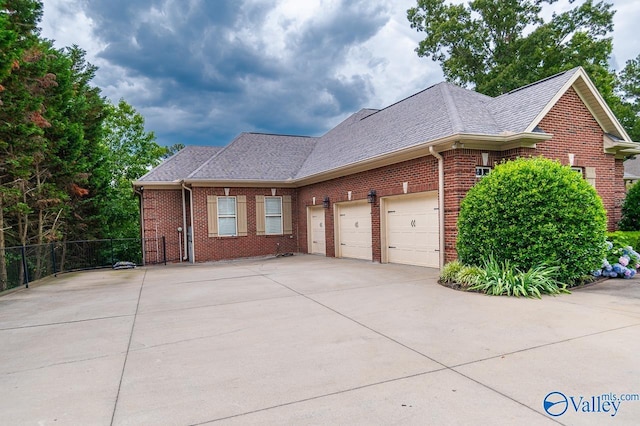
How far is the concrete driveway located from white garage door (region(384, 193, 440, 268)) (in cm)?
308

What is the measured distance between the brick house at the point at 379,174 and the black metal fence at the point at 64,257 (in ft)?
1.89

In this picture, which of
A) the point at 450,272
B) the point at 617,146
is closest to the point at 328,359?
the point at 450,272

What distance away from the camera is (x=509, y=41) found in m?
23.9

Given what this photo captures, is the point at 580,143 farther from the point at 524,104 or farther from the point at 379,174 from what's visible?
the point at 379,174

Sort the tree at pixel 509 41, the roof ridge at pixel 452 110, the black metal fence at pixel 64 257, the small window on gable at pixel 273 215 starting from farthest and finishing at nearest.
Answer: the tree at pixel 509 41, the small window on gable at pixel 273 215, the black metal fence at pixel 64 257, the roof ridge at pixel 452 110

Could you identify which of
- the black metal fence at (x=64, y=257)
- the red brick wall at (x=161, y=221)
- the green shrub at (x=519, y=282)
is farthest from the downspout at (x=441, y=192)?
the red brick wall at (x=161, y=221)

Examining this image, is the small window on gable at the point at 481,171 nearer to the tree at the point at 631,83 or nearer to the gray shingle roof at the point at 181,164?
the gray shingle roof at the point at 181,164

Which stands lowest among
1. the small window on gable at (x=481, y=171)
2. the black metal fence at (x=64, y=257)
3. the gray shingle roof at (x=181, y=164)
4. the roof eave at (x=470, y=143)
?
the black metal fence at (x=64, y=257)

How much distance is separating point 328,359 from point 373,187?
28.9 ft

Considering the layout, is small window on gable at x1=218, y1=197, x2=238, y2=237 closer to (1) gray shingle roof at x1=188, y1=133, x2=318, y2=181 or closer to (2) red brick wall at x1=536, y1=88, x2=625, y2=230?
(1) gray shingle roof at x1=188, y1=133, x2=318, y2=181

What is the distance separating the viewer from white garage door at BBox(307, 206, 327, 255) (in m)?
15.7

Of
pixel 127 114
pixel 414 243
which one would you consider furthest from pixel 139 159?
pixel 414 243

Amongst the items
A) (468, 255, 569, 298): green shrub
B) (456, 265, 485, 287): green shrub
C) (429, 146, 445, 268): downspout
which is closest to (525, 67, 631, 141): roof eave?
(429, 146, 445, 268): downspout

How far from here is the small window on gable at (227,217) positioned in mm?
15789
